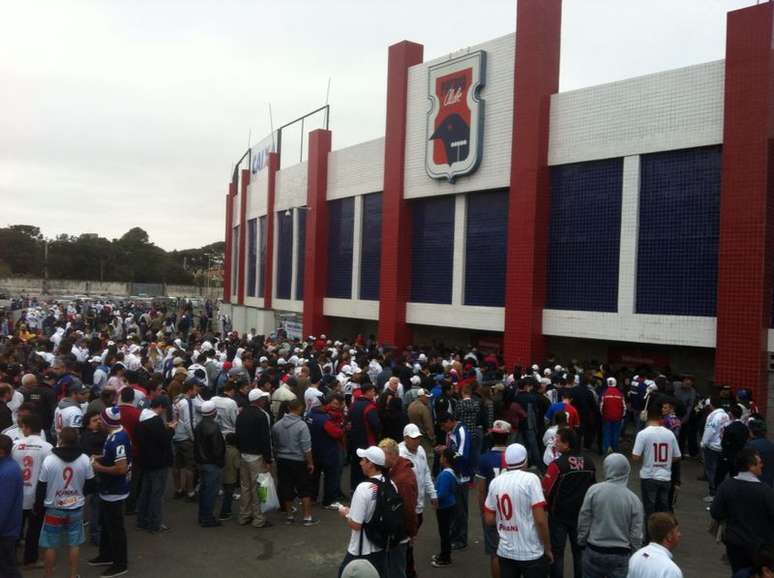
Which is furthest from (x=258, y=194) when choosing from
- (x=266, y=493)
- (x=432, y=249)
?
(x=266, y=493)

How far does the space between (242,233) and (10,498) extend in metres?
35.8

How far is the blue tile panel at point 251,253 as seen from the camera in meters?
37.6

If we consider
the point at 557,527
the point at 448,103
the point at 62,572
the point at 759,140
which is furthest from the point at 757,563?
the point at 448,103

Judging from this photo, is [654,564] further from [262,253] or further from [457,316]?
[262,253]

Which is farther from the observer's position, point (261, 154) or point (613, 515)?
point (261, 154)

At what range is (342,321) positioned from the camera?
2864cm

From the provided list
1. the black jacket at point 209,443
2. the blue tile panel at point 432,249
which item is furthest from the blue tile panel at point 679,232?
the black jacket at point 209,443

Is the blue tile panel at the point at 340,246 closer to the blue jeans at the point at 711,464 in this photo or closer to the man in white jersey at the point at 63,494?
the blue jeans at the point at 711,464

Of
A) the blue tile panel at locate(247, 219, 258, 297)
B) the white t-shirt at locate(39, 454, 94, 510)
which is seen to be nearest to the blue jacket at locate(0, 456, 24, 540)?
the white t-shirt at locate(39, 454, 94, 510)

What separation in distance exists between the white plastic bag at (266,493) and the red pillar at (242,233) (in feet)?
106

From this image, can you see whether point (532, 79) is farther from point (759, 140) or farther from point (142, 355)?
point (142, 355)

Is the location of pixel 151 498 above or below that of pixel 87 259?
below

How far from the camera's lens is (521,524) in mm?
5125

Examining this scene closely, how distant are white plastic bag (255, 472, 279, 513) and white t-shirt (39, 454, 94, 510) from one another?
2.43m
